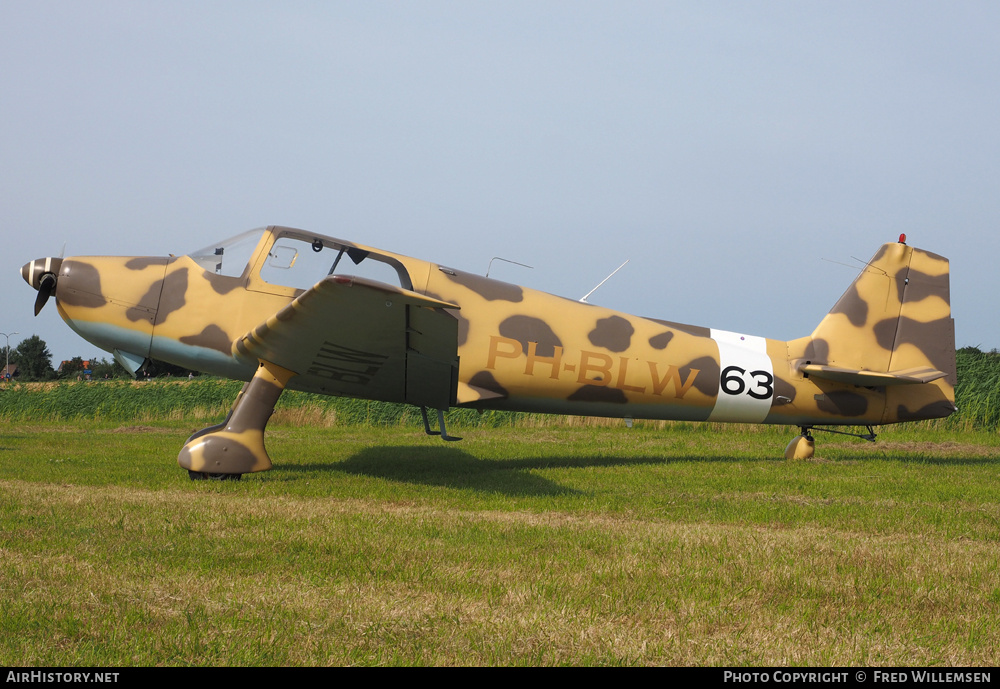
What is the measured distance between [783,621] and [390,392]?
5.87 m

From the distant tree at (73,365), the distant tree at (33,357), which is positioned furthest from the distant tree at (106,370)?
the distant tree at (33,357)

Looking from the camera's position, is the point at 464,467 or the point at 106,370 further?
the point at 106,370

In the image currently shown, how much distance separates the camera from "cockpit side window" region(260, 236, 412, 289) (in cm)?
821

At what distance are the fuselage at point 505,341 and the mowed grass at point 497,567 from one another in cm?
99

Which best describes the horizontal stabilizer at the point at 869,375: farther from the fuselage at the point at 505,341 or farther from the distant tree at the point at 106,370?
the distant tree at the point at 106,370

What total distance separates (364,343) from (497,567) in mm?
3634

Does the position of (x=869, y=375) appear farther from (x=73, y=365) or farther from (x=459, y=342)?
(x=73, y=365)

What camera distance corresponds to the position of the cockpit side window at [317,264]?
821 cm

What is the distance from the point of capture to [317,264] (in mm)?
8281

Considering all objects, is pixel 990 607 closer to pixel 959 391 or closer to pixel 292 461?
pixel 292 461

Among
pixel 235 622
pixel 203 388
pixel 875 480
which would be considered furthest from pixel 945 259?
pixel 203 388

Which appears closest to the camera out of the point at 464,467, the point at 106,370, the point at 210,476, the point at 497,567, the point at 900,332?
the point at 497,567

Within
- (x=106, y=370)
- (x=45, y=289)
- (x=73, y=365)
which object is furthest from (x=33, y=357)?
(x=45, y=289)

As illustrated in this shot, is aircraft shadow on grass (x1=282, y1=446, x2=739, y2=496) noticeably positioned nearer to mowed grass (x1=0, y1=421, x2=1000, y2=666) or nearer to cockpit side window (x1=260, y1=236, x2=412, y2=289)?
mowed grass (x1=0, y1=421, x2=1000, y2=666)
